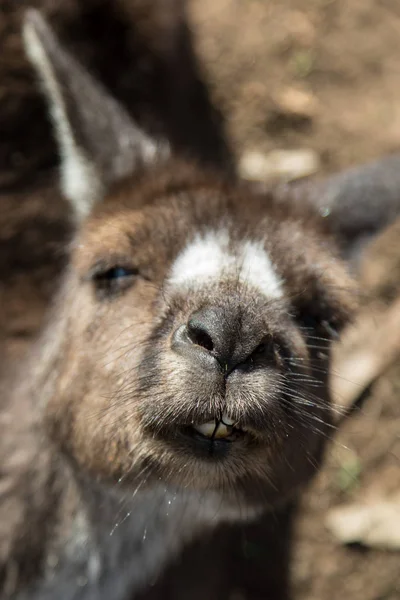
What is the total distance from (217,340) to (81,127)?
1684 millimetres

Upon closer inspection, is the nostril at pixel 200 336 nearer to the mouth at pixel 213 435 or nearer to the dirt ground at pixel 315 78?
the mouth at pixel 213 435

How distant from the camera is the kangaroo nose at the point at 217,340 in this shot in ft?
7.64

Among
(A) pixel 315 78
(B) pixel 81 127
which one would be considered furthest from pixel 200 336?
(A) pixel 315 78

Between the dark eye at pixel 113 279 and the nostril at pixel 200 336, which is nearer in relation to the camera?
the nostril at pixel 200 336

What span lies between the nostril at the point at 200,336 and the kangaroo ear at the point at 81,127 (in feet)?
4.81

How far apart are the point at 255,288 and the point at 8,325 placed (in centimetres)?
217

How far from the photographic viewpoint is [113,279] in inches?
121

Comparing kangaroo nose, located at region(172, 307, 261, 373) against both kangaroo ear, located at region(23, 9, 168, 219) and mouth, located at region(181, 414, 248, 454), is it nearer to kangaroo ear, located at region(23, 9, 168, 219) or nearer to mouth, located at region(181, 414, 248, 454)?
mouth, located at region(181, 414, 248, 454)

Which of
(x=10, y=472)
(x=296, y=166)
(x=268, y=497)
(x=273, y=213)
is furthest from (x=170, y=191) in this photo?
(x=296, y=166)

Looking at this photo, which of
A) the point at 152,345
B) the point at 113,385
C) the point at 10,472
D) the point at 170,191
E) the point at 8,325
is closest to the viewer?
the point at 152,345

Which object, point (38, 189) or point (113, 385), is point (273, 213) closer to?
point (113, 385)

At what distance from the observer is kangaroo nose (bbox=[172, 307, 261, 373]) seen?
2.33 m

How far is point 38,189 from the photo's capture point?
14.8ft

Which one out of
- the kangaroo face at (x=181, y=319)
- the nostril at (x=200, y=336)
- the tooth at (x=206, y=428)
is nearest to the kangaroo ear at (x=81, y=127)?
the kangaroo face at (x=181, y=319)
